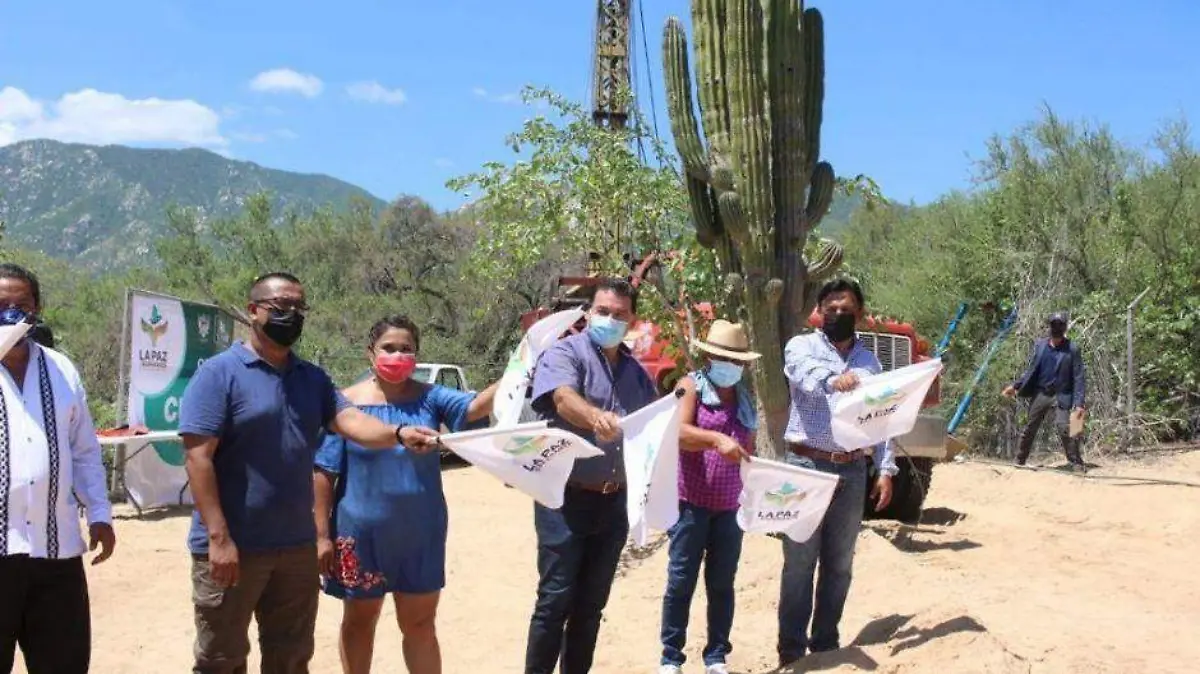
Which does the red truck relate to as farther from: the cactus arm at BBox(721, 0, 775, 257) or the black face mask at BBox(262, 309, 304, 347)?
the black face mask at BBox(262, 309, 304, 347)

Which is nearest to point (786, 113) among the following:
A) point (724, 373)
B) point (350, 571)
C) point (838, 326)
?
point (838, 326)

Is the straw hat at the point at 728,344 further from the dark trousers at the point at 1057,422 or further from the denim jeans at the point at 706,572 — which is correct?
the dark trousers at the point at 1057,422

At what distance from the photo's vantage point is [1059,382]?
39.8 feet

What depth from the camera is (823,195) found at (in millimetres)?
9734

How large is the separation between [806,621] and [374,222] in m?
33.4

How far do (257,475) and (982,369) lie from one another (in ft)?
43.1

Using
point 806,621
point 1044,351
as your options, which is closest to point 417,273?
point 1044,351

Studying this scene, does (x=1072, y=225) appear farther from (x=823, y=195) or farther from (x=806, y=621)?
(x=806, y=621)

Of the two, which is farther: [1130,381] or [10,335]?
[1130,381]

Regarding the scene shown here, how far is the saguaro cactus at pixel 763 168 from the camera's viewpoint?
30.5 feet

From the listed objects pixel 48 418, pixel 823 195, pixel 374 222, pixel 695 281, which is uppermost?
pixel 374 222

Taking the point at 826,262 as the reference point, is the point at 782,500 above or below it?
below

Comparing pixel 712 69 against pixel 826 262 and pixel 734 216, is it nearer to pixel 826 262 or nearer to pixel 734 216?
pixel 734 216

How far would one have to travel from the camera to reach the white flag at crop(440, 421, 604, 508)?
4113mm
